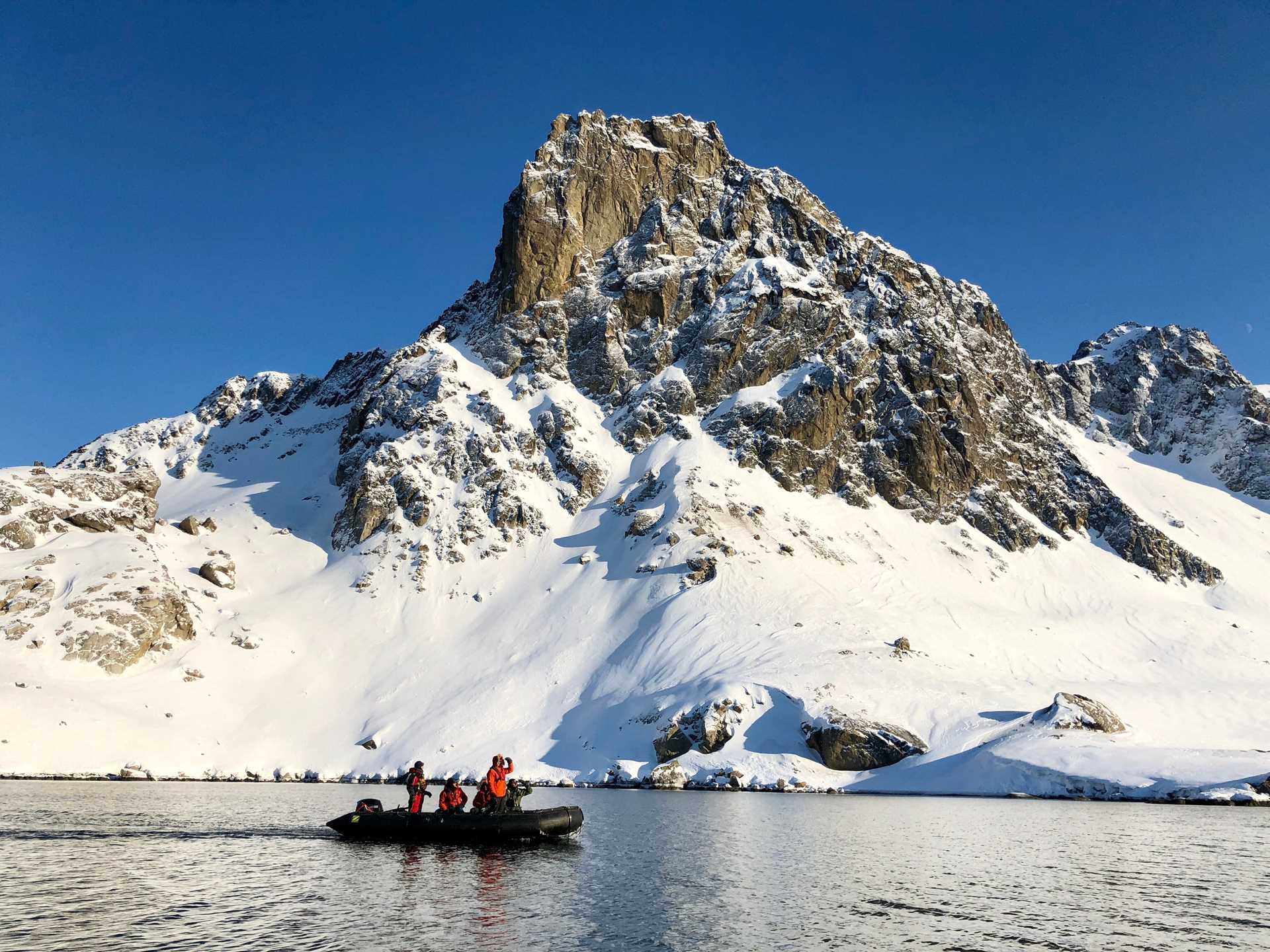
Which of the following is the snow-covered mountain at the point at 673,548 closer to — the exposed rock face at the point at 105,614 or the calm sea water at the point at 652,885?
the exposed rock face at the point at 105,614

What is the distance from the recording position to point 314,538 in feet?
483

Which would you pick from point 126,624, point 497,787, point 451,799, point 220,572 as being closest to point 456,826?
point 451,799

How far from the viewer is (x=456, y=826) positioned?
142 ft

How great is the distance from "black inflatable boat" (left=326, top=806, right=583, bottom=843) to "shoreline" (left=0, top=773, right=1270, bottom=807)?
1192 inches

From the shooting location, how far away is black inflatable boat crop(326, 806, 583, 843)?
4297 cm

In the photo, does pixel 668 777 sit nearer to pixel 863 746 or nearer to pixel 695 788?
pixel 695 788

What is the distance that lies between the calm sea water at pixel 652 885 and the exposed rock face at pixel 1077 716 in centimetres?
2617

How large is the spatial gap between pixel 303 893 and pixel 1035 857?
95.9 feet

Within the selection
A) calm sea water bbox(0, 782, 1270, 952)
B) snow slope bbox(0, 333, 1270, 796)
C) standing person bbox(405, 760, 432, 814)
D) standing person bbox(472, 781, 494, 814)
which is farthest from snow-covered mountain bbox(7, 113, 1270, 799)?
standing person bbox(472, 781, 494, 814)

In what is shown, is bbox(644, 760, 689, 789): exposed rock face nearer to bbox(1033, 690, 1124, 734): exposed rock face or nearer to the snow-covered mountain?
the snow-covered mountain

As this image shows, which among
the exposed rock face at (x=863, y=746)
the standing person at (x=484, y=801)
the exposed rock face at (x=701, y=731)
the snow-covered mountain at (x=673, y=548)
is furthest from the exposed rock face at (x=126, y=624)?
the standing person at (x=484, y=801)

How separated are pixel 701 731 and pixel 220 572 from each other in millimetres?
79409

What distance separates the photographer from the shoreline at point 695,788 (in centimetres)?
6877

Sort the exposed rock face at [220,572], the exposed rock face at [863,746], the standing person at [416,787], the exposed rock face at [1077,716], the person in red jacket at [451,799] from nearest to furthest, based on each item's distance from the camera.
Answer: the person in red jacket at [451,799]
the standing person at [416,787]
the exposed rock face at [1077,716]
the exposed rock face at [863,746]
the exposed rock face at [220,572]
